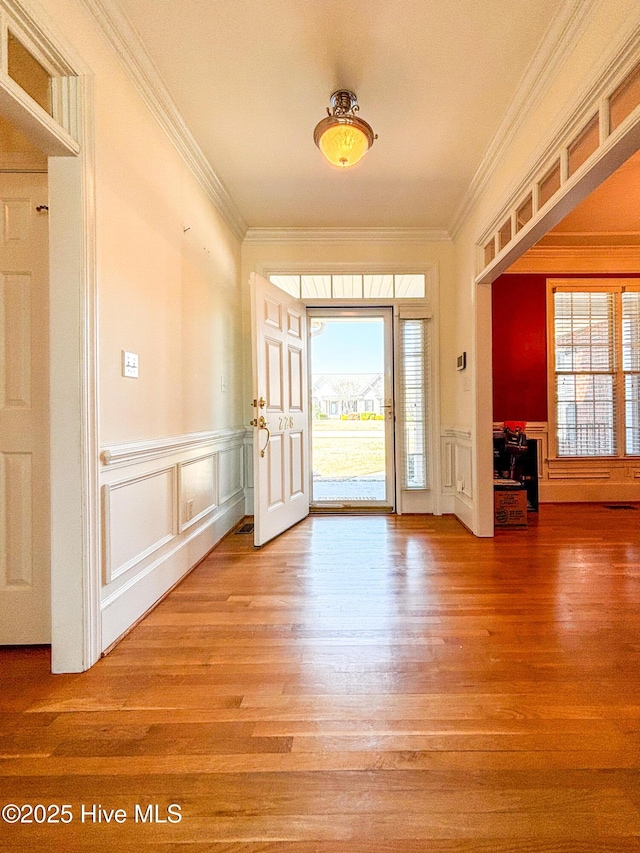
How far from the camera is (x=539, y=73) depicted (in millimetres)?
1928

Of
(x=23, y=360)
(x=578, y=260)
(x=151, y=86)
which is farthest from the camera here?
(x=578, y=260)

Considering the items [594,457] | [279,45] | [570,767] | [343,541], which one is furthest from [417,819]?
[594,457]

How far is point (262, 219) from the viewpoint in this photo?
142 inches

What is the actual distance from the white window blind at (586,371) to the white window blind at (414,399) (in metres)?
1.69

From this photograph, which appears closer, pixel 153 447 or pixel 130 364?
pixel 130 364

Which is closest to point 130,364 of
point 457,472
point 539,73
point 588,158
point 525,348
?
point 588,158

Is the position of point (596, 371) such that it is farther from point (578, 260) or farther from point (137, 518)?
point (137, 518)

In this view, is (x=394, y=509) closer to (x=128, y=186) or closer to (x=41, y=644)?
(x=41, y=644)

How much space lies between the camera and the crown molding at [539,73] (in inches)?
64.4

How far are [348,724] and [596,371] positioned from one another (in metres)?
4.62

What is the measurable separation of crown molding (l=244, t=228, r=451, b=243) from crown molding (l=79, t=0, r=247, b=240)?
2.49 feet

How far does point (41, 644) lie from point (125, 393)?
1168mm

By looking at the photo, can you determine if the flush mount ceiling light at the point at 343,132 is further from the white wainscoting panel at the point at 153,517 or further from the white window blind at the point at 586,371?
the white window blind at the point at 586,371

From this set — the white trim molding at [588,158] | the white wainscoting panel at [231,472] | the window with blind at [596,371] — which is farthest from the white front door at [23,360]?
the window with blind at [596,371]
